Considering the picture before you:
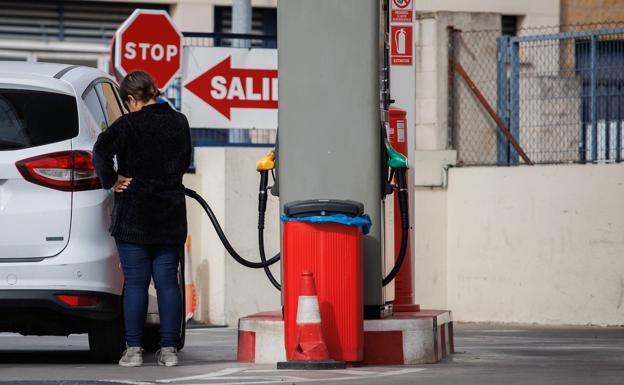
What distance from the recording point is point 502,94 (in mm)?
18109

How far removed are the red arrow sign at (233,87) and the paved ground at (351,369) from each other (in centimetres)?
361

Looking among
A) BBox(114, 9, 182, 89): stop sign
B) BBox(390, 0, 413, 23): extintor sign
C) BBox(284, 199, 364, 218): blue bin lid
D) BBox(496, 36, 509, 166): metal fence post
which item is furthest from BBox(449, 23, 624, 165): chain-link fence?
BBox(284, 199, 364, 218): blue bin lid

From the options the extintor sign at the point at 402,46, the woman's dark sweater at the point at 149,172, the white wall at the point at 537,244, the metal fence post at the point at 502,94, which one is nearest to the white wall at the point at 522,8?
the metal fence post at the point at 502,94

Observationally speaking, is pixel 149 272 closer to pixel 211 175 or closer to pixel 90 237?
pixel 90 237

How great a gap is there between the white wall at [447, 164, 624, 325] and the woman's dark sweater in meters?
8.15

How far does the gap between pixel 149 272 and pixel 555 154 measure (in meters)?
8.83

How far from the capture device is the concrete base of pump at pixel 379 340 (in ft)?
31.8

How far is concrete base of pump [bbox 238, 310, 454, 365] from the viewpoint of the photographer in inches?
382

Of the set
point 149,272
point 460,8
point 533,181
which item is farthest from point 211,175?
point 460,8

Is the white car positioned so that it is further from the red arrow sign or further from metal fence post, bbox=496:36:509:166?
metal fence post, bbox=496:36:509:166

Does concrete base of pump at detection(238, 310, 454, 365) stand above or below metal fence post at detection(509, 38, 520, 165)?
below

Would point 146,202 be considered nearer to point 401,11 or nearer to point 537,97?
point 401,11

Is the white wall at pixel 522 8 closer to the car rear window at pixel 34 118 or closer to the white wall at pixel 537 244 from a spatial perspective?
the white wall at pixel 537 244

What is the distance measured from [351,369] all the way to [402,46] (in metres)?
3.56
